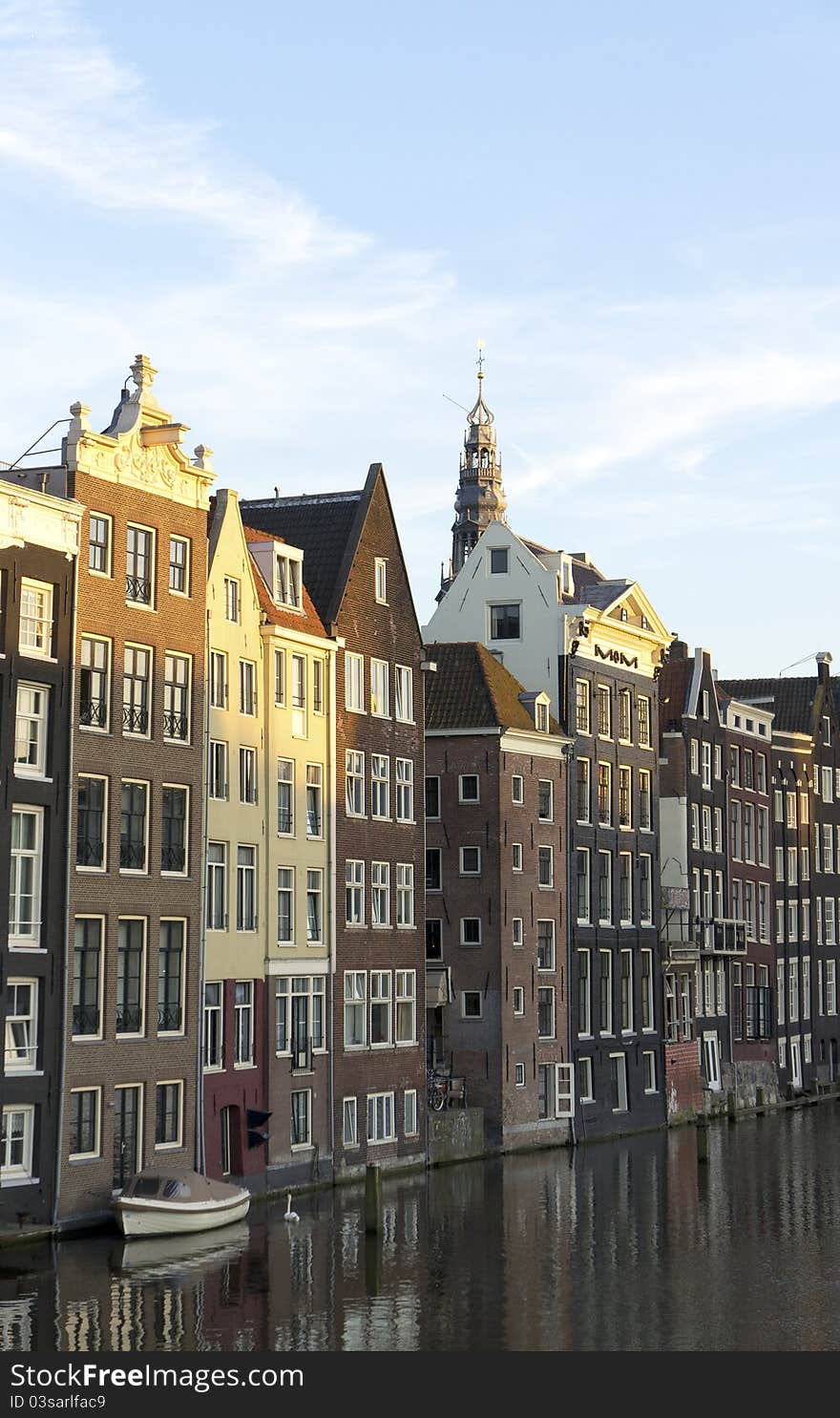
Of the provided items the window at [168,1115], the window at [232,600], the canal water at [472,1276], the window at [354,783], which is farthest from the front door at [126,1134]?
the window at [354,783]

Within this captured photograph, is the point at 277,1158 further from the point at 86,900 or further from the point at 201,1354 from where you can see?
the point at 201,1354

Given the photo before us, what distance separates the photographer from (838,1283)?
51125 mm

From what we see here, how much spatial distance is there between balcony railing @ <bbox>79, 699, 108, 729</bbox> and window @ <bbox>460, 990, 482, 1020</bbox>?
29.4 m

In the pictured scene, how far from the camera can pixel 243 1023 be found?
65938 millimetres

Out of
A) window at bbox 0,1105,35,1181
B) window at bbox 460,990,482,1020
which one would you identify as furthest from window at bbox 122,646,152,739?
window at bbox 460,990,482,1020

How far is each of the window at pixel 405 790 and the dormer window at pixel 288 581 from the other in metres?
9.40

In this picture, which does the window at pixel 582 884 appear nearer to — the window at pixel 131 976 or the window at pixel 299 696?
the window at pixel 299 696

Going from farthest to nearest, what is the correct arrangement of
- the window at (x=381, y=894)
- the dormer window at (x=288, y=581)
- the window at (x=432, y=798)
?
the window at (x=432, y=798)
the window at (x=381, y=894)
the dormer window at (x=288, y=581)

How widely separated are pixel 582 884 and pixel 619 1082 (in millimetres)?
→ 9760

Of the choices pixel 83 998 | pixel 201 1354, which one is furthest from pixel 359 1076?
pixel 201 1354

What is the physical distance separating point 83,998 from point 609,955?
41678mm

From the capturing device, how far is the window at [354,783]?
2896 inches

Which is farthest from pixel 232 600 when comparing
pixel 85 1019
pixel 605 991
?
pixel 605 991

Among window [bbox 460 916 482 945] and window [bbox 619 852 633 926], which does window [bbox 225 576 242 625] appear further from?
window [bbox 619 852 633 926]
